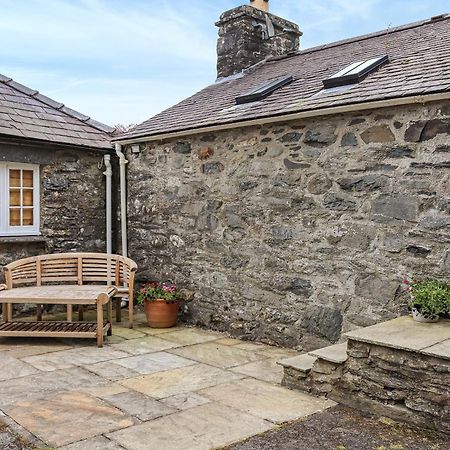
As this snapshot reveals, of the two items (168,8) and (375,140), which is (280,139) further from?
(168,8)

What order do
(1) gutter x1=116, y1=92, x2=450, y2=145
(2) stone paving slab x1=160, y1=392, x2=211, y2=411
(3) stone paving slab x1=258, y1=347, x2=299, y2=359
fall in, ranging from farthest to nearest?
(3) stone paving slab x1=258, y1=347, x2=299, y2=359 < (1) gutter x1=116, y1=92, x2=450, y2=145 < (2) stone paving slab x1=160, y1=392, x2=211, y2=411

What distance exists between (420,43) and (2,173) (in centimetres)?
573

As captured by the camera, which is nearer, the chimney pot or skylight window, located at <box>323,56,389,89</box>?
skylight window, located at <box>323,56,389,89</box>

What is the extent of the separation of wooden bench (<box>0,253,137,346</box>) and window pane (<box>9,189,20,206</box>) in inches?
40.2

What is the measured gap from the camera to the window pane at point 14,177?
743cm

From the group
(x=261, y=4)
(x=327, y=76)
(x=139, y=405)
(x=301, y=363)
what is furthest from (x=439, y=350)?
(x=261, y=4)

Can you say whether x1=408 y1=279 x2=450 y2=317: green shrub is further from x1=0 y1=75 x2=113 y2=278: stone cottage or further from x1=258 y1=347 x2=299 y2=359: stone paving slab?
x1=0 y1=75 x2=113 y2=278: stone cottage

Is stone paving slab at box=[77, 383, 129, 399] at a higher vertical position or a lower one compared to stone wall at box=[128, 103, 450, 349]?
lower

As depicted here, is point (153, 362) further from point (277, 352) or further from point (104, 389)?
point (277, 352)

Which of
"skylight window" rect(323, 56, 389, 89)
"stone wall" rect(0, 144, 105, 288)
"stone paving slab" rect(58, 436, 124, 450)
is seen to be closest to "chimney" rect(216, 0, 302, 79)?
"stone wall" rect(0, 144, 105, 288)

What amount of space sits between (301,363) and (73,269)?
3.86 m

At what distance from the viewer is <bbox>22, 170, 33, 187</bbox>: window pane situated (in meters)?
7.57

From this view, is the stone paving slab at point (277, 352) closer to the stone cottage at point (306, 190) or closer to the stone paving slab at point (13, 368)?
the stone cottage at point (306, 190)

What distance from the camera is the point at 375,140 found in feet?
16.9
